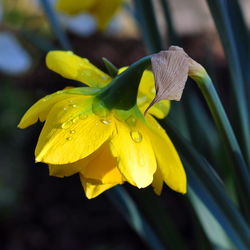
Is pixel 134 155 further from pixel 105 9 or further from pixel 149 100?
pixel 105 9

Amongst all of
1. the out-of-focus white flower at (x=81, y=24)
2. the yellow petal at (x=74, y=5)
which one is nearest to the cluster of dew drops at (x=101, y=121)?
the yellow petal at (x=74, y=5)

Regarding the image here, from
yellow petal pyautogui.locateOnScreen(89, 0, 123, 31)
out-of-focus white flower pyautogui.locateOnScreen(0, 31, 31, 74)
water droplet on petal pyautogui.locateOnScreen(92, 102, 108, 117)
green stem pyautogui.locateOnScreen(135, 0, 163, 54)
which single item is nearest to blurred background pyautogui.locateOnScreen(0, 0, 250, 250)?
out-of-focus white flower pyautogui.locateOnScreen(0, 31, 31, 74)

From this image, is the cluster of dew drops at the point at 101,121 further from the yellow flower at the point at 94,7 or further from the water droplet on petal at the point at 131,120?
the yellow flower at the point at 94,7

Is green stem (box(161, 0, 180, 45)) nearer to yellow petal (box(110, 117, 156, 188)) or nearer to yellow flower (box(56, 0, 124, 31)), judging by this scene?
yellow flower (box(56, 0, 124, 31))

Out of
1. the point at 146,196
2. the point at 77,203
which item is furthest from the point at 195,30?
the point at 146,196

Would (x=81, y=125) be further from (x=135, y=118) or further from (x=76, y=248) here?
(x=76, y=248)

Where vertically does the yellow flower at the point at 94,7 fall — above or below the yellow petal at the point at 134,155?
above
